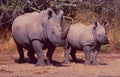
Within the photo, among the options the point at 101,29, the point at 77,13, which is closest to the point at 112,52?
the point at 77,13

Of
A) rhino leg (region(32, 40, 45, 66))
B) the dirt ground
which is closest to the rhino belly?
rhino leg (region(32, 40, 45, 66))

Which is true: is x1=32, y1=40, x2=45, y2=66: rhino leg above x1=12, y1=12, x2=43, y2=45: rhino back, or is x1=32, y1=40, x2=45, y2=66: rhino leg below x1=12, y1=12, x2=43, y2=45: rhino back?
below

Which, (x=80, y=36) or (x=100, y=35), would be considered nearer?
(x=100, y=35)

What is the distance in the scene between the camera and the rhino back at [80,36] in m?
13.3

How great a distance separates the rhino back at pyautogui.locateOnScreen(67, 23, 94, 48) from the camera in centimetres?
1327

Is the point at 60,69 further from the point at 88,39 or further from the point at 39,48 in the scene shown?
the point at 88,39

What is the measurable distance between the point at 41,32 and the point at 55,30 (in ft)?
1.73

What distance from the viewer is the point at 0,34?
57.3 ft

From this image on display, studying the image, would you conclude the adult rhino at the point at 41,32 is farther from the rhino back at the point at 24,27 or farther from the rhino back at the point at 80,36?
the rhino back at the point at 80,36

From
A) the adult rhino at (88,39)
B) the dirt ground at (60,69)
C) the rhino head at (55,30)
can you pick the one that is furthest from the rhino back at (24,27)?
the adult rhino at (88,39)

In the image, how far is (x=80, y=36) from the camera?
13.6 meters

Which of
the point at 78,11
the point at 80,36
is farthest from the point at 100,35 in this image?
the point at 78,11

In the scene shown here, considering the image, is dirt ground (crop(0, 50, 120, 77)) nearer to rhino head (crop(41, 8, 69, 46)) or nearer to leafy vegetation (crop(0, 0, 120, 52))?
rhino head (crop(41, 8, 69, 46))

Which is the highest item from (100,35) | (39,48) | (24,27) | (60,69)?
(24,27)
